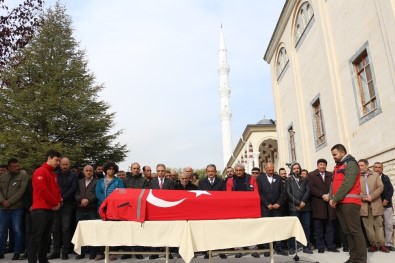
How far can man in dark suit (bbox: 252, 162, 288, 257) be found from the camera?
785 centimetres

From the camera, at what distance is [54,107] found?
18.9 metres

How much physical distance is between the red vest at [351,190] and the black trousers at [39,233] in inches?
204

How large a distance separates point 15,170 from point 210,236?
5.15 metres

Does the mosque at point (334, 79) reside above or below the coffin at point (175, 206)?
above

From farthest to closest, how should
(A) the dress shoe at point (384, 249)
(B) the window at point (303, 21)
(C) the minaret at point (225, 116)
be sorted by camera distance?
(C) the minaret at point (225, 116) < (B) the window at point (303, 21) < (A) the dress shoe at point (384, 249)

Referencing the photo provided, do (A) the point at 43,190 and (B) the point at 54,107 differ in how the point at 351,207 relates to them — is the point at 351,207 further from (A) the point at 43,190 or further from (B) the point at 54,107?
(B) the point at 54,107

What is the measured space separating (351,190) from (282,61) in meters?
15.9

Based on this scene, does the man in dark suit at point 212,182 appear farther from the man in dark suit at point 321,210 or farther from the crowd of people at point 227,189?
the man in dark suit at point 321,210

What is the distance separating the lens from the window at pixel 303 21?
1569cm

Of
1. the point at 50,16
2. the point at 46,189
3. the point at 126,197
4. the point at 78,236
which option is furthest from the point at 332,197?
the point at 50,16

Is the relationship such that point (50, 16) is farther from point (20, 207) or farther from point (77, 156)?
point (20, 207)

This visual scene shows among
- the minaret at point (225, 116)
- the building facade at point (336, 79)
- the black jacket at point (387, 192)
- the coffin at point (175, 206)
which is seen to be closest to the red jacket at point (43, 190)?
the coffin at point (175, 206)

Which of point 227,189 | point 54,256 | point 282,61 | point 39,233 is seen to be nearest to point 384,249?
point 227,189

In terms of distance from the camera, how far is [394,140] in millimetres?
9406
